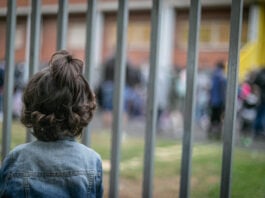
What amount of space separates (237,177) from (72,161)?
2707mm

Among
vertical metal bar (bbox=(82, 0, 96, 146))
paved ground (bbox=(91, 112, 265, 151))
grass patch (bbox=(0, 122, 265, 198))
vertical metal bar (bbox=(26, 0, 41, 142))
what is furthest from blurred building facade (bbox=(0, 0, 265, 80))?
vertical metal bar (bbox=(82, 0, 96, 146))

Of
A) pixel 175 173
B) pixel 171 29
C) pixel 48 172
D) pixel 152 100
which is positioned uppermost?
pixel 171 29

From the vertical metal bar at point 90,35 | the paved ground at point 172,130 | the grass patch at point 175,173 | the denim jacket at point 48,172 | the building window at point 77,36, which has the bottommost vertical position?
the paved ground at point 172,130

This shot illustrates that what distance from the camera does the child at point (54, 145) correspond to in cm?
153

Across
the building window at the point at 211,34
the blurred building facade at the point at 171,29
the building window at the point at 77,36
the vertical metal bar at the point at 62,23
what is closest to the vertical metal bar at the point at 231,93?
the vertical metal bar at the point at 62,23

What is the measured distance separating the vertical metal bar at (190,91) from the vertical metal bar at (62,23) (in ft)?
1.90

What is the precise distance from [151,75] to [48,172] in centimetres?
58

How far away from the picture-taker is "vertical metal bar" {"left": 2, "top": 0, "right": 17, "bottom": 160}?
2.06 metres

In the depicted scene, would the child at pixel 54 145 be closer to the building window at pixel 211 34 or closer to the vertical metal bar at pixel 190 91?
the vertical metal bar at pixel 190 91

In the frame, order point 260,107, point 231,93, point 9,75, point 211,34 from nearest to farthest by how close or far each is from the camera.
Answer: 1. point 231,93
2. point 9,75
3. point 260,107
4. point 211,34

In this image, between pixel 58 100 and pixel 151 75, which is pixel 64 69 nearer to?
pixel 58 100

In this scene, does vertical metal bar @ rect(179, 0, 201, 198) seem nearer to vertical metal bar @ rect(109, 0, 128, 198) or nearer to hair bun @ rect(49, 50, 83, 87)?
vertical metal bar @ rect(109, 0, 128, 198)

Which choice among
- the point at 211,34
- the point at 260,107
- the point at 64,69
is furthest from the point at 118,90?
the point at 211,34

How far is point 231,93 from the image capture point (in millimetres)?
1640
